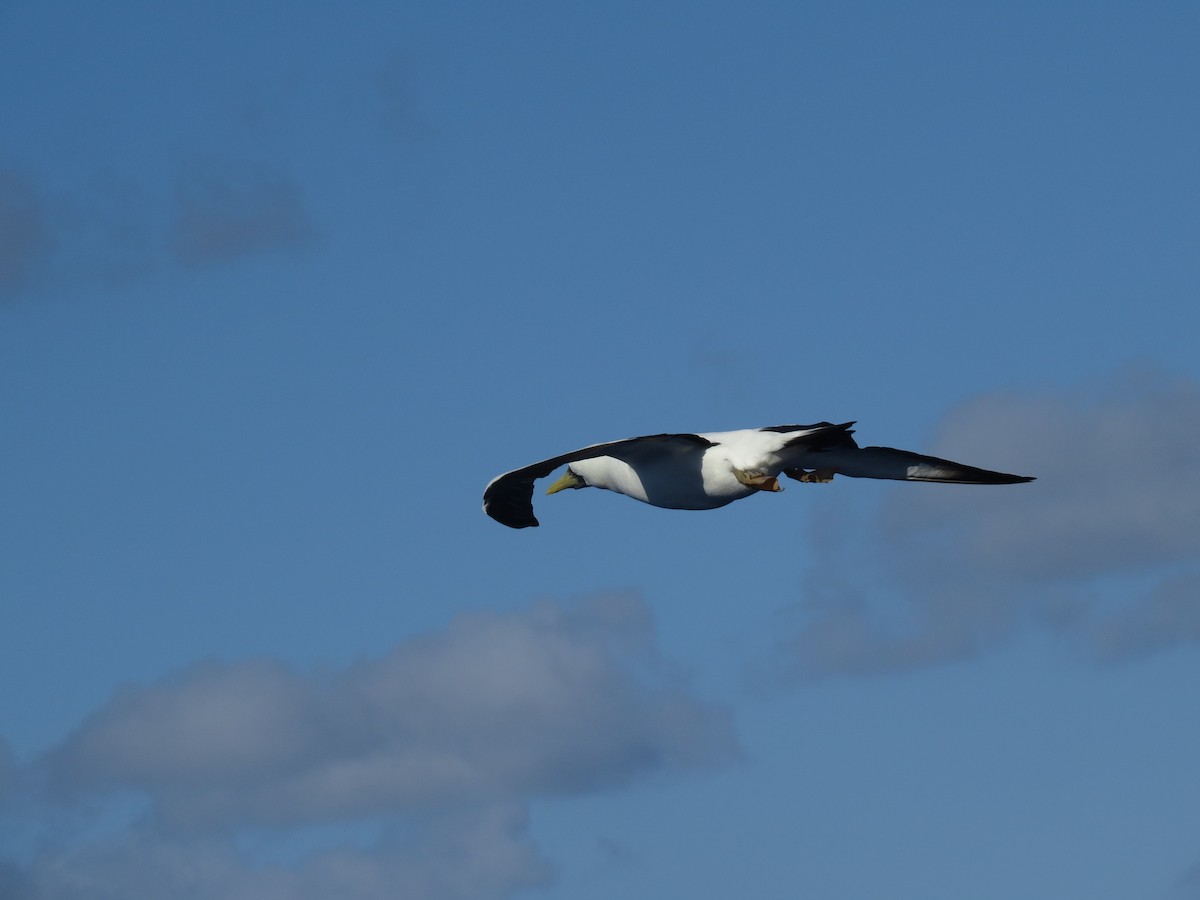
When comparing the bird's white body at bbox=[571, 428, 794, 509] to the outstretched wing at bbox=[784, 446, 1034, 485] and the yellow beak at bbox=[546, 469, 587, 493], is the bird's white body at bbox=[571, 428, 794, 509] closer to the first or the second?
the outstretched wing at bbox=[784, 446, 1034, 485]

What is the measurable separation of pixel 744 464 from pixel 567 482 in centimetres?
893

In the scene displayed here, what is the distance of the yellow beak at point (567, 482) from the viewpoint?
4350 centimetres

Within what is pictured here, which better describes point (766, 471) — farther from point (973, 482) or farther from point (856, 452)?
point (973, 482)

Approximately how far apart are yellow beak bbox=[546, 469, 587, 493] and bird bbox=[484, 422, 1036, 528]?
3945 millimetres

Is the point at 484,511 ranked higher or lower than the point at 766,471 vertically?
higher

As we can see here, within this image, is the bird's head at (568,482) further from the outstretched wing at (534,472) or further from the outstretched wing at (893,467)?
the outstretched wing at (893,467)

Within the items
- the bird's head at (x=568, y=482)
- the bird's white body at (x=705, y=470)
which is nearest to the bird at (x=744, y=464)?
the bird's white body at (x=705, y=470)

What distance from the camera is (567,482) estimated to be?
44.0m

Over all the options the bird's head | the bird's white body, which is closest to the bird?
the bird's white body

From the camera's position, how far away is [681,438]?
36312 mm

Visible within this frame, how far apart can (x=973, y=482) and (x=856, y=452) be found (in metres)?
2.73

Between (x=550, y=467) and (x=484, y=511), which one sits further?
(x=484, y=511)

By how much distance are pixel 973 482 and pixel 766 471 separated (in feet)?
15.2

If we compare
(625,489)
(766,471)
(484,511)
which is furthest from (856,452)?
(484,511)
